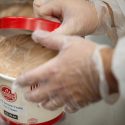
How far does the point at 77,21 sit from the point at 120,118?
0.31m

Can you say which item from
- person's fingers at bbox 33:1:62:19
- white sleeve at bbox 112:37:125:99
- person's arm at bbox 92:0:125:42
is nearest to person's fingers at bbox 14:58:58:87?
white sleeve at bbox 112:37:125:99

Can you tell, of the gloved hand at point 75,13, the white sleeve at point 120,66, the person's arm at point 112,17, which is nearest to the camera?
the white sleeve at point 120,66

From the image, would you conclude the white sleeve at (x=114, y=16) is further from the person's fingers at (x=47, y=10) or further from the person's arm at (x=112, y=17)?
the person's fingers at (x=47, y=10)

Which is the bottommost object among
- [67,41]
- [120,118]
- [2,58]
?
[120,118]

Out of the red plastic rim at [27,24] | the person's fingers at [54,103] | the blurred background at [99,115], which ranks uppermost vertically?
the red plastic rim at [27,24]

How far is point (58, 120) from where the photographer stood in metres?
0.69

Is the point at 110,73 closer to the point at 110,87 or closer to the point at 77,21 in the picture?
the point at 110,87

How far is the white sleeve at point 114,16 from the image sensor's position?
772 millimetres

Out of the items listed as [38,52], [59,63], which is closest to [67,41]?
[59,63]

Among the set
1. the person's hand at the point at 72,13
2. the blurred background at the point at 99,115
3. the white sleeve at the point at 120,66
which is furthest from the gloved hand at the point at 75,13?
the white sleeve at the point at 120,66

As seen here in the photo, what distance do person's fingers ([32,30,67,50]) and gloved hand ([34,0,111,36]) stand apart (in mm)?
128

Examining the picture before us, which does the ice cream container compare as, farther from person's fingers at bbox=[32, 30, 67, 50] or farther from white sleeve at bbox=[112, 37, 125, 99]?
white sleeve at bbox=[112, 37, 125, 99]

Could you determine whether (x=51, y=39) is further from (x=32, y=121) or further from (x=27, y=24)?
(x=32, y=121)

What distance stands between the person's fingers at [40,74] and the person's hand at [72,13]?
20cm
